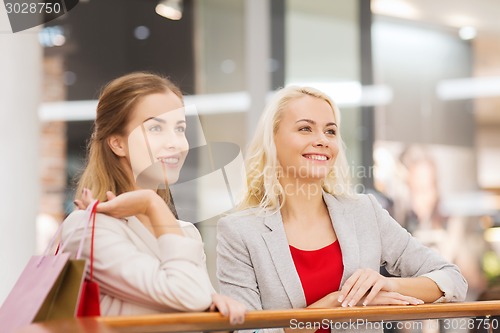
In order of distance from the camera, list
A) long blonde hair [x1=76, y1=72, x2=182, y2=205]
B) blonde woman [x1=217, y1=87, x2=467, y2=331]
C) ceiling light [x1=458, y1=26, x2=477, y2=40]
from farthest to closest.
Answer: ceiling light [x1=458, y1=26, x2=477, y2=40], blonde woman [x1=217, y1=87, x2=467, y2=331], long blonde hair [x1=76, y1=72, x2=182, y2=205]

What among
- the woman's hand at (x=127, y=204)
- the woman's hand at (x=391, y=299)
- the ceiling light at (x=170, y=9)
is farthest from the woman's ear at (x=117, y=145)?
the ceiling light at (x=170, y=9)

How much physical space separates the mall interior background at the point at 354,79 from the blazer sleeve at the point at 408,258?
1572 millimetres

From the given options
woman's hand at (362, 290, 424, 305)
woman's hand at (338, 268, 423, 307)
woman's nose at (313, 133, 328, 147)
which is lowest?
woman's hand at (362, 290, 424, 305)

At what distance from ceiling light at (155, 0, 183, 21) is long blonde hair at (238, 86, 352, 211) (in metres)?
2.11

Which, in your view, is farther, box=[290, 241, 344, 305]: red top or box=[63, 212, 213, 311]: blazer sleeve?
box=[290, 241, 344, 305]: red top

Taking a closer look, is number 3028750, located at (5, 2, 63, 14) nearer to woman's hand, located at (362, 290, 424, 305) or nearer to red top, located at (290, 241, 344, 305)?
red top, located at (290, 241, 344, 305)

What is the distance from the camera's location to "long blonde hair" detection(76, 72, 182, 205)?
1.83 metres

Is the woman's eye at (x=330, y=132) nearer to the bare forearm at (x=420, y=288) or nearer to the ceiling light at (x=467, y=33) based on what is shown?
the bare forearm at (x=420, y=288)

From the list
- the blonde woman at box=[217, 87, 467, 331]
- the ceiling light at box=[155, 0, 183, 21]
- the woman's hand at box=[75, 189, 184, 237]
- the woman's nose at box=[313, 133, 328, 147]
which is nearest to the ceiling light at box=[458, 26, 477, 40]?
the ceiling light at box=[155, 0, 183, 21]

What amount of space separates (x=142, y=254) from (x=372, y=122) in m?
2.72

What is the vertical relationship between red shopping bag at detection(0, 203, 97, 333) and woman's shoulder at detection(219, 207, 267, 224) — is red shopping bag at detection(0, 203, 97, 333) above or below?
below

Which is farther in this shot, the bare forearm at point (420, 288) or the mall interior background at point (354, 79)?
the mall interior background at point (354, 79)

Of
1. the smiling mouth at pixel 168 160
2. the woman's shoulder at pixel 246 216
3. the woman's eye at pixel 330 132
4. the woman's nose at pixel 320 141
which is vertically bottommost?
the woman's shoulder at pixel 246 216

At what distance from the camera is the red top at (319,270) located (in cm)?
194
